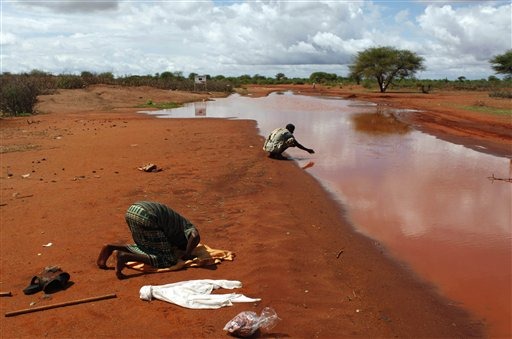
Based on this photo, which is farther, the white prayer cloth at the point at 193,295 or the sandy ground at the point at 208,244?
the white prayer cloth at the point at 193,295

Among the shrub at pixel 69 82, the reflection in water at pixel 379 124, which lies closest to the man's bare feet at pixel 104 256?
the reflection in water at pixel 379 124

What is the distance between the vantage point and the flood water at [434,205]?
19.3 feet

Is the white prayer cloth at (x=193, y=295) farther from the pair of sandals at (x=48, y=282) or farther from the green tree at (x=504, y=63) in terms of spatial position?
the green tree at (x=504, y=63)

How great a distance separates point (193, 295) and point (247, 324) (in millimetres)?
898

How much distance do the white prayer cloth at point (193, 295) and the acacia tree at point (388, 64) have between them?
50626 mm

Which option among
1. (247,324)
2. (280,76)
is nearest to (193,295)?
(247,324)

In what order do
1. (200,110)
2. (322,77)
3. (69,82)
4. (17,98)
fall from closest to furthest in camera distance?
(17,98)
(200,110)
(69,82)
(322,77)

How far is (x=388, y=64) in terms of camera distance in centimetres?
5166

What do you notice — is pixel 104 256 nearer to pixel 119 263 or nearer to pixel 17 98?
pixel 119 263

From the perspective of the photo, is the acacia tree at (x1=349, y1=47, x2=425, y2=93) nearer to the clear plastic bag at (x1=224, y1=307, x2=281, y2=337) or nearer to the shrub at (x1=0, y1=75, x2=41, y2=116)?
the shrub at (x1=0, y1=75, x2=41, y2=116)

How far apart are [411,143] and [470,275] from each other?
449 inches

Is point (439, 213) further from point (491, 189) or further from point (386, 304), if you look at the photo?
point (386, 304)

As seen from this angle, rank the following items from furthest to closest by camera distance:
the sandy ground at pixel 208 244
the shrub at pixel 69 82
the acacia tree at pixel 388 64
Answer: the acacia tree at pixel 388 64, the shrub at pixel 69 82, the sandy ground at pixel 208 244

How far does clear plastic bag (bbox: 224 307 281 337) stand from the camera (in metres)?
4.11
